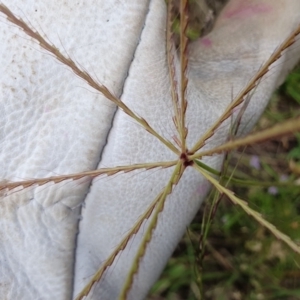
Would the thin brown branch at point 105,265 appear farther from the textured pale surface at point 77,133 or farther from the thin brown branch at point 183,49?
the textured pale surface at point 77,133

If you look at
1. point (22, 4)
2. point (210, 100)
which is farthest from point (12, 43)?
point (210, 100)

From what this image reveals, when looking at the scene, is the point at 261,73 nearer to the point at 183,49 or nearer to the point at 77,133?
the point at 183,49

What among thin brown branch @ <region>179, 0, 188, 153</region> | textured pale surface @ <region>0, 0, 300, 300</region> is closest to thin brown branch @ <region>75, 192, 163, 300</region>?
thin brown branch @ <region>179, 0, 188, 153</region>

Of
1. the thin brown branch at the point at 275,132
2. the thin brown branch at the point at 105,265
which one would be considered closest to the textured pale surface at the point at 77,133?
the thin brown branch at the point at 105,265

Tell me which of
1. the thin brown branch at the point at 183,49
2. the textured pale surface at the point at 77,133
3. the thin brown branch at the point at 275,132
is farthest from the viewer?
the textured pale surface at the point at 77,133

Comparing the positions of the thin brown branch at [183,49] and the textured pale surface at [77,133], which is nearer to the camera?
the thin brown branch at [183,49]

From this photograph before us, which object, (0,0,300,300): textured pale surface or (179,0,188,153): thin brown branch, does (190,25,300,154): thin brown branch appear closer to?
(179,0,188,153): thin brown branch

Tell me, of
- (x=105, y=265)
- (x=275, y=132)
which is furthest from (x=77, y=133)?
(x=275, y=132)

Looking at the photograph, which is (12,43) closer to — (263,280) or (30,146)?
(30,146)
